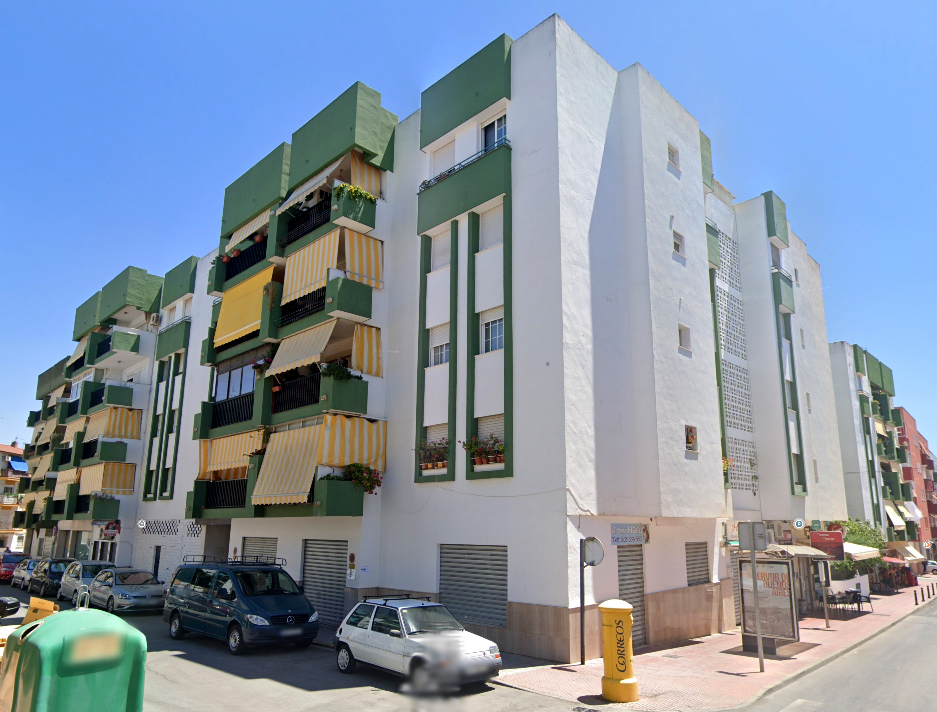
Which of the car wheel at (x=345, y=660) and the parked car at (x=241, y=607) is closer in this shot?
the car wheel at (x=345, y=660)

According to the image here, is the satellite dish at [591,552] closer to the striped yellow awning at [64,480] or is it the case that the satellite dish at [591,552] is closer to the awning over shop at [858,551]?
the awning over shop at [858,551]

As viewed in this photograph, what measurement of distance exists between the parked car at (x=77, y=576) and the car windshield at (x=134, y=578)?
71.9 inches

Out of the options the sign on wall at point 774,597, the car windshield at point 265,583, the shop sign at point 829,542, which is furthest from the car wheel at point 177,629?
the shop sign at point 829,542

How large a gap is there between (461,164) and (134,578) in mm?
17868

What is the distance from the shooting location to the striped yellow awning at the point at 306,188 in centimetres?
2094

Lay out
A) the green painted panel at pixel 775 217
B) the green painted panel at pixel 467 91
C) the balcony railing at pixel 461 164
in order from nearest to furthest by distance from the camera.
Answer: the balcony railing at pixel 461 164, the green painted panel at pixel 467 91, the green painted panel at pixel 775 217

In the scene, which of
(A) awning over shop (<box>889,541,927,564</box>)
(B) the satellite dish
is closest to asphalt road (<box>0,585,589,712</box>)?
(B) the satellite dish

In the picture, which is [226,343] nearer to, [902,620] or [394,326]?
[394,326]

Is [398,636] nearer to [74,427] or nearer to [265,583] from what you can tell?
[265,583]

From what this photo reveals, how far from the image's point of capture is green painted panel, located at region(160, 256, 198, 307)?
32.5 meters

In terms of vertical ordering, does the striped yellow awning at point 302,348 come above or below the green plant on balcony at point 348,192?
below

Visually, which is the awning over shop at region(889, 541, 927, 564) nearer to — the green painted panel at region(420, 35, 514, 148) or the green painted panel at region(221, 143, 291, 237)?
the green painted panel at region(420, 35, 514, 148)

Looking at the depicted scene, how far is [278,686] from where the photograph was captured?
11789 mm

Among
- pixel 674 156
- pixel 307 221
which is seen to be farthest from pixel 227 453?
pixel 674 156
